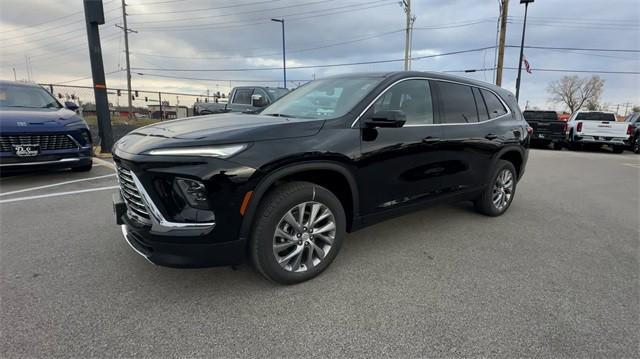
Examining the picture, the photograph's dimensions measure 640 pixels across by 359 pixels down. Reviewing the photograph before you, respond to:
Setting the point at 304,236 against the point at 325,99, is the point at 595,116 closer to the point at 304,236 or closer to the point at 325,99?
the point at 325,99

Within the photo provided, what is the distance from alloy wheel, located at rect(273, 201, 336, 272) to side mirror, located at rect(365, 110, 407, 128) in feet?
2.57

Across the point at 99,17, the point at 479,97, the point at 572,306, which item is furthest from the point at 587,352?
the point at 99,17

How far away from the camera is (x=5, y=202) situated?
4859 millimetres

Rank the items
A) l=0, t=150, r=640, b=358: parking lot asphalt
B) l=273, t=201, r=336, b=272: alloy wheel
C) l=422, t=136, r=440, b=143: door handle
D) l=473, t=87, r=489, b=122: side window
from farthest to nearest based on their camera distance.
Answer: l=473, t=87, r=489, b=122: side window < l=422, t=136, r=440, b=143: door handle < l=273, t=201, r=336, b=272: alloy wheel < l=0, t=150, r=640, b=358: parking lot asphalt

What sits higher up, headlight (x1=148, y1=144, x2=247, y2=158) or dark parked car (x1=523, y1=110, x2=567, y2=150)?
headlight (x1=148, y1=144, x2=247, y2=158)

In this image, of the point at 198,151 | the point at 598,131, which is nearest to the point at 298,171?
the point at 198,151

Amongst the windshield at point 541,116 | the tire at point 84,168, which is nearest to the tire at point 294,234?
the tire at point 84,168

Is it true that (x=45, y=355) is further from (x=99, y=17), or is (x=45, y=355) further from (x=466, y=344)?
(x=99, y=17)

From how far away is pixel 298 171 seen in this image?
103 inches

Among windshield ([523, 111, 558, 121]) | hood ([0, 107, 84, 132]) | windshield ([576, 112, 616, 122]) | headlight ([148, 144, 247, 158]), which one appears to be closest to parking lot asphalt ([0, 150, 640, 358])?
headlight ([148, 144, 247, 158])

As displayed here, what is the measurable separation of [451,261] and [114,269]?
9.66ft

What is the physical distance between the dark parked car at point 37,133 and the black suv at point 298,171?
3754 mm

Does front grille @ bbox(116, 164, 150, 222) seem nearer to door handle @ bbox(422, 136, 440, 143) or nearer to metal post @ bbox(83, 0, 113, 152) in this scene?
door handle @ bbox(422, 136, 440, 143)

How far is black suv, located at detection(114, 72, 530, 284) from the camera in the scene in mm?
2340
